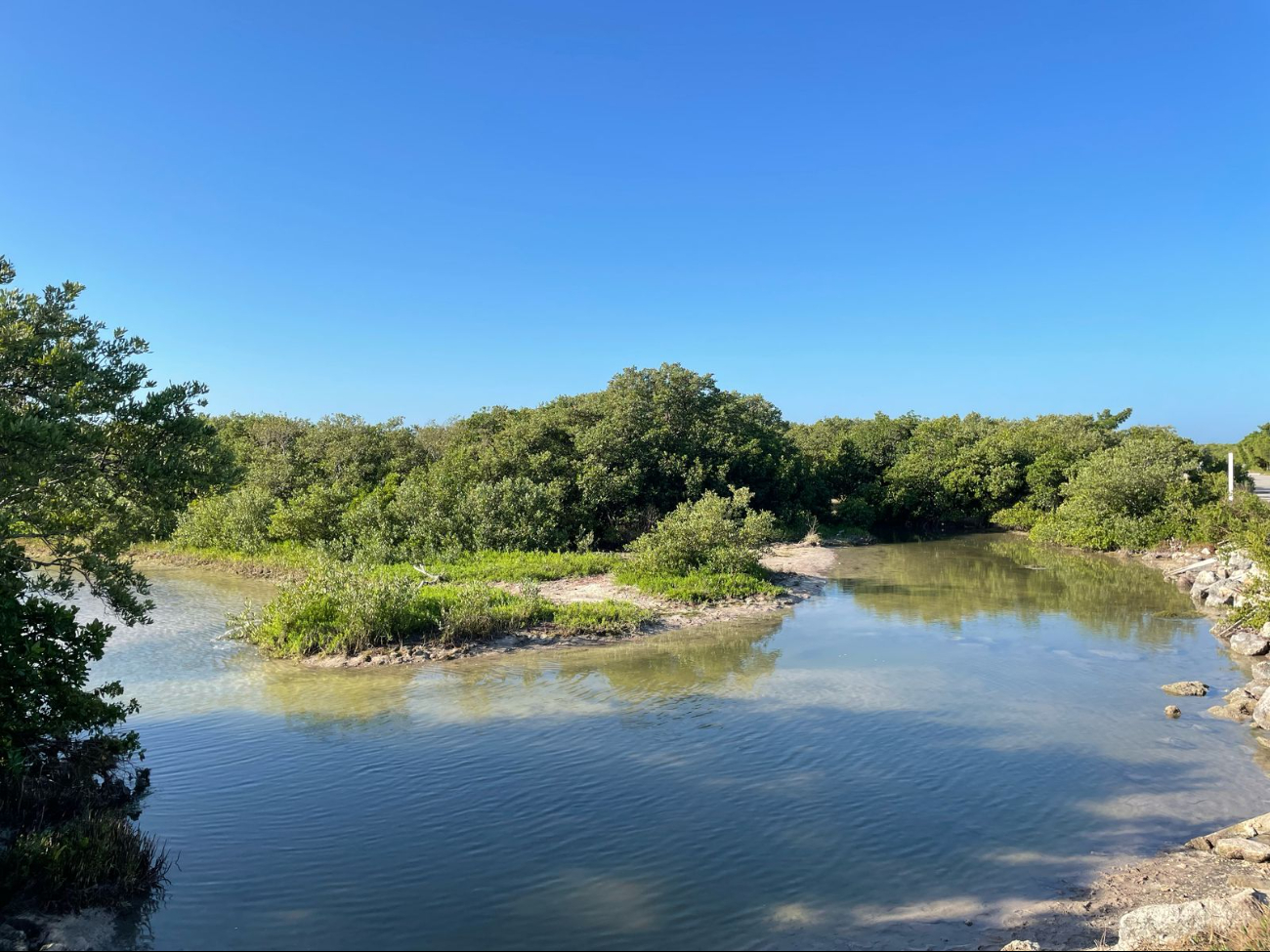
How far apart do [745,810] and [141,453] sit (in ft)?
31.8

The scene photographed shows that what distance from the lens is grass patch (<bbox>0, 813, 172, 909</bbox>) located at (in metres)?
7.82

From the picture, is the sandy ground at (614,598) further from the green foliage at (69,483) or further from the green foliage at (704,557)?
the green foliage at (69,483)

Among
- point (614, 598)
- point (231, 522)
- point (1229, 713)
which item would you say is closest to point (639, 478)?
point (614, 598)

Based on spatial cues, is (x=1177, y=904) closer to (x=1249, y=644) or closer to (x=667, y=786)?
(x=667, y=786)

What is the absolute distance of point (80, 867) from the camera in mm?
8031

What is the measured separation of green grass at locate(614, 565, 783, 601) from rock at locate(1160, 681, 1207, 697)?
11356 millimetres

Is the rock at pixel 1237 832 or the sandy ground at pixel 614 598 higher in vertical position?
the sandy ground at pixel 614 598

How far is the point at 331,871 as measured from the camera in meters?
8.84

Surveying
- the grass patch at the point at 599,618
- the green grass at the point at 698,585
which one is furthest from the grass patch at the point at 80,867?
the green grass at the point at 698,585

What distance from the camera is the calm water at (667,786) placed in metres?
8.16

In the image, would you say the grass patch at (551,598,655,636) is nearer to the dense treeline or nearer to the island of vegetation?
the island of vegetation

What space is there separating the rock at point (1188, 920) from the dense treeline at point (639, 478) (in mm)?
23411

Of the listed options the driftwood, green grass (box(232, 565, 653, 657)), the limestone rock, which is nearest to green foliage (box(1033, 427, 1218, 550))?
the driftwood

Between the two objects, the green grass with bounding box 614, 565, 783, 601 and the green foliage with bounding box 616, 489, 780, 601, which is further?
the green foliage with bounding box 616, 489, 780, 601
